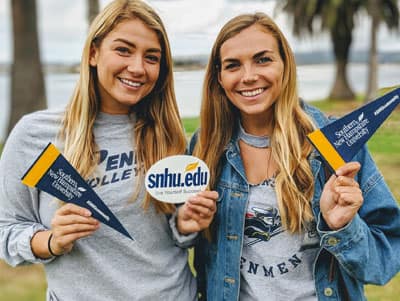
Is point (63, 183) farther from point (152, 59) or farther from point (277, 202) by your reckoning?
point (277, 202)

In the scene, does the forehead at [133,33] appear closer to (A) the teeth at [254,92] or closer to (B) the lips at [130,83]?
(B) the lips at [130,83]

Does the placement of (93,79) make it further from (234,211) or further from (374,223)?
(374,223)

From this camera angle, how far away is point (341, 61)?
67.7ft

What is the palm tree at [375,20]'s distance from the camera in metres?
14.9

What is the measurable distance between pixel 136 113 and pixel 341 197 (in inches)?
31.6

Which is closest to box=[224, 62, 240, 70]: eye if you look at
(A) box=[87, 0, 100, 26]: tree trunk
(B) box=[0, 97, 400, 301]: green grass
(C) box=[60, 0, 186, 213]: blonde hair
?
(C) box=[60, 0, 186, 213]: blonde hair

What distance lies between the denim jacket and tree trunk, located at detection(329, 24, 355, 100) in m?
17.9

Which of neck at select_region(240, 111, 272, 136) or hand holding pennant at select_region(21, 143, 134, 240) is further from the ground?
neck at select_region(240, 111, 272, 136)

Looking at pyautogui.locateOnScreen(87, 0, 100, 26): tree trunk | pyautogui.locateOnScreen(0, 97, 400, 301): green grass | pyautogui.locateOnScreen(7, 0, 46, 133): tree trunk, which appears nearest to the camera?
pyautogui.locateOnScreen(0, 97, 400, 301): green grass

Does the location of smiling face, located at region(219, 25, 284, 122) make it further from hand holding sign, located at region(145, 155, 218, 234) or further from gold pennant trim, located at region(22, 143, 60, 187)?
gold pennant trim, located at region(22, 143, 60, 187)

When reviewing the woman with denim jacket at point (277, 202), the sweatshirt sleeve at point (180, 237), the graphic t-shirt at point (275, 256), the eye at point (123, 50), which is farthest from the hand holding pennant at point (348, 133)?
the eye at point (123, 50)

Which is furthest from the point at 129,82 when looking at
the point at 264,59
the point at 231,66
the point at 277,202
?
the point at 277,202

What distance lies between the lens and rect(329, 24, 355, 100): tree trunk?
1934 centimetres

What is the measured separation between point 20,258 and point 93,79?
67 cm
